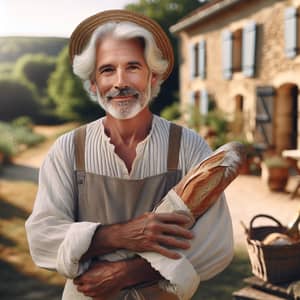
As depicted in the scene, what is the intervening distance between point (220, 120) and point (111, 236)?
9314 mm

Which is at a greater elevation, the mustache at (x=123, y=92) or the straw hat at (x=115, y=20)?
the straw hat at (x=115, y=20)

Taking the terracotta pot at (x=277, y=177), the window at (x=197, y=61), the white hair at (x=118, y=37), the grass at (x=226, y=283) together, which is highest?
the window at (x=197, y=61)

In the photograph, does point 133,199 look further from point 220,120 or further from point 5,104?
point 5,104

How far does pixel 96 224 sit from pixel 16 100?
66.8ft

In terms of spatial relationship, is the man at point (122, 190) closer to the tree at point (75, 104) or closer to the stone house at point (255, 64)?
the stone house at point (255, 64)

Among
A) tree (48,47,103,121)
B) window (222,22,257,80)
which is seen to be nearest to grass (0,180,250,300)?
window (222,22,257,80)

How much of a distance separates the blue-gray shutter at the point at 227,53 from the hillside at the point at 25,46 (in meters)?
21.8

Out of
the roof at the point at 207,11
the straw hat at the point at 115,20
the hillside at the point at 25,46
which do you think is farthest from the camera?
the hillside at the point at 25,46

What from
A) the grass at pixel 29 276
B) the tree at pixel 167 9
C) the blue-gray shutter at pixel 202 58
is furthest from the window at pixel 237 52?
the tree at pixel 167 9

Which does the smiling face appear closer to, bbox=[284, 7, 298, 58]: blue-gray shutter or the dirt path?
the dirt path

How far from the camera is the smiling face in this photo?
1395mm

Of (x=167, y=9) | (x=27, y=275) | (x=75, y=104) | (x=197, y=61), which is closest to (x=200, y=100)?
(x=197, y=61)

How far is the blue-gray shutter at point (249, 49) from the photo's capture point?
31.9 feet

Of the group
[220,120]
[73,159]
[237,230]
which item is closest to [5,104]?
[220,120]
